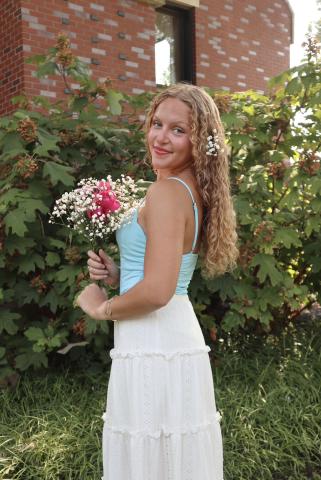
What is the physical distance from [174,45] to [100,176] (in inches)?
237

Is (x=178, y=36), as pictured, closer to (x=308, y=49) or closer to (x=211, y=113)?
(x=308, y=49)

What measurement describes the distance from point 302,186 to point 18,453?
2869 mm

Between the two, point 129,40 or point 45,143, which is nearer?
point 45,143

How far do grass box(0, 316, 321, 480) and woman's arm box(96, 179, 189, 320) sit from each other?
6.39ft

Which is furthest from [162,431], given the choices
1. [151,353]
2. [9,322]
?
[9,322]

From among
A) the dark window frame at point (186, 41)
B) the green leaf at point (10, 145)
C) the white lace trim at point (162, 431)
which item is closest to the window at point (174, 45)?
the dark window frame at point (186, 41)

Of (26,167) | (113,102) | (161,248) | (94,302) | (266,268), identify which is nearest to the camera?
(161,248)

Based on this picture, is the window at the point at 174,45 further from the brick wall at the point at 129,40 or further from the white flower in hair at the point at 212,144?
the white flower in hair at the point at 212,144

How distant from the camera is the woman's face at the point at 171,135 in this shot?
2.11 meters

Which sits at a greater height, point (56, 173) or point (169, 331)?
point (56, 173)

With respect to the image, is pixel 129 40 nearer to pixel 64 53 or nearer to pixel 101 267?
Result: pixel 64 53

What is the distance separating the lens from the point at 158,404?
2088mm

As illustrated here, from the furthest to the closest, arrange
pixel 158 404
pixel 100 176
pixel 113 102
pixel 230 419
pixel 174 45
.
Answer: pixel 174 45, pixel 100 176, pixel 113 102, pixel 230 419, pixel 158 404

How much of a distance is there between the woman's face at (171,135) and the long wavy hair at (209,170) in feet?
0.08
